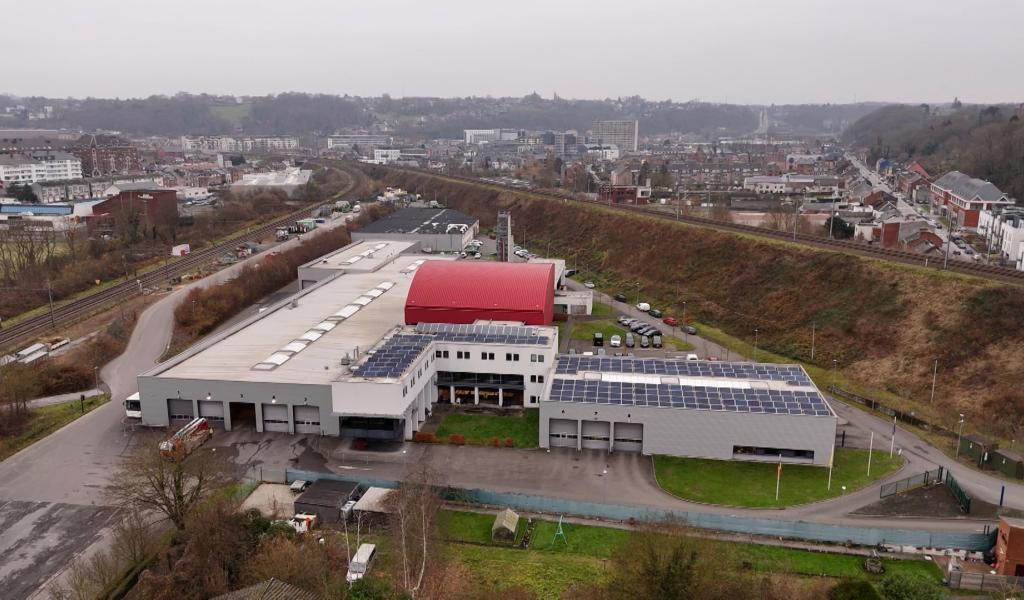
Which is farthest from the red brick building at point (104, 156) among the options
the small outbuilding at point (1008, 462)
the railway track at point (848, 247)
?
the small outbuilding at point (1008, 462)

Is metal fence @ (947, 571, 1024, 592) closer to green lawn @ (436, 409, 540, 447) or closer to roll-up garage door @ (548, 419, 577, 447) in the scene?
roll-up garage door @ (548, 419, 577, 447)

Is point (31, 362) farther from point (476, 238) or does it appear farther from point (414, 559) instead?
point (476, 238)

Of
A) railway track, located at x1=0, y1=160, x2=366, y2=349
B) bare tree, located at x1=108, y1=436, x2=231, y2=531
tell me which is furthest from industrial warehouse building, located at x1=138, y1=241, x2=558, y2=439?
railway track, located at x1=0, y1=160, x2=366, y2=349

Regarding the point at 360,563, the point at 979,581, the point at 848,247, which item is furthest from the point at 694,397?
the point at 848,247

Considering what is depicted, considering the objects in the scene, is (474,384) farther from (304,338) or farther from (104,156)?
(104,156)

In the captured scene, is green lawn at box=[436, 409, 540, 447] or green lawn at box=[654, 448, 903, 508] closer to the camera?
green lawn at box=[654, 448, 903, 508]

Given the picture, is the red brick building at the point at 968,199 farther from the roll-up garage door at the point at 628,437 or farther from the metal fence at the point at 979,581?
the metal fence at the point at 979,581

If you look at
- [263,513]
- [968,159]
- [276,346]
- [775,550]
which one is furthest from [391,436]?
[968,159]
